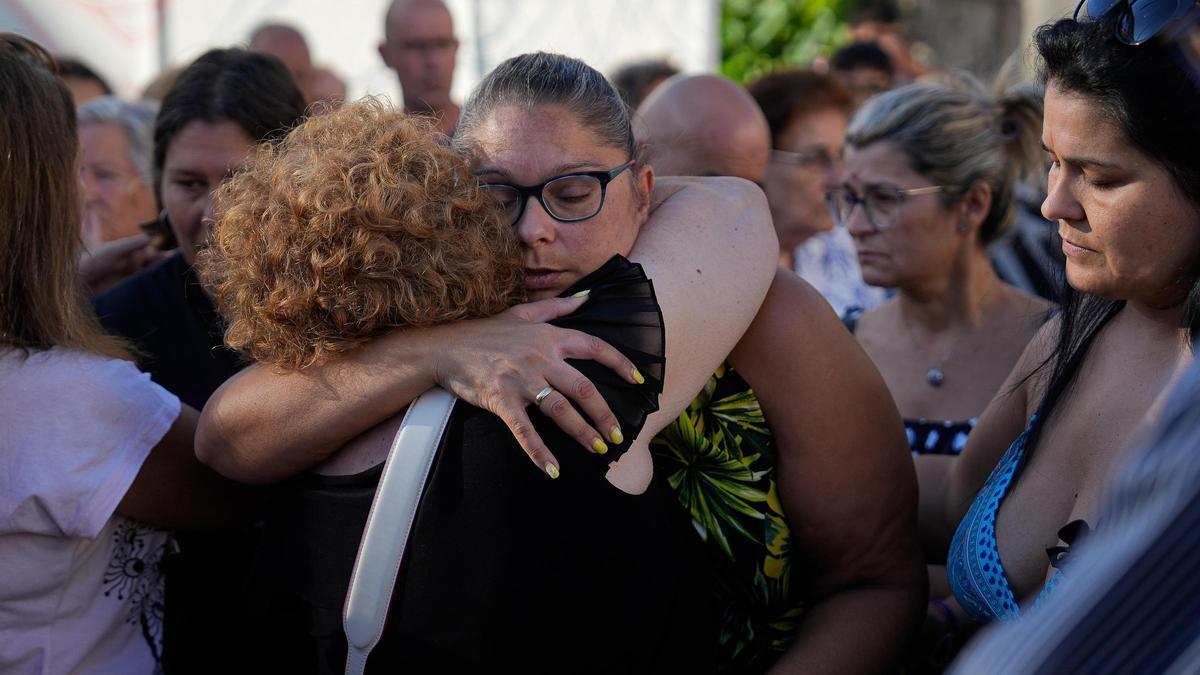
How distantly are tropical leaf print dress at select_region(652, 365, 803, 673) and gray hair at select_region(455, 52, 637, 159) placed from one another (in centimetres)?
47

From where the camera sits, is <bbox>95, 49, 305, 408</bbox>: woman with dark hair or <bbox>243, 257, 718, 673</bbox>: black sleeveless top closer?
<bbox>243, 257, 718, 673</bbox>: black sleeveless top

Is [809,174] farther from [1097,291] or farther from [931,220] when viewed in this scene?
[1097,291]

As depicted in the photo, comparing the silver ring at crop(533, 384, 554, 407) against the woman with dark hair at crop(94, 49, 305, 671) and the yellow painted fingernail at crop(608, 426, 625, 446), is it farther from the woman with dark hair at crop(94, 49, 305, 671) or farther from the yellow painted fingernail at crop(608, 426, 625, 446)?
the woman with dark hair at crop(94, 49, 305, 671)

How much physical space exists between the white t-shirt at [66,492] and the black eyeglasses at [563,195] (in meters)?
0.67

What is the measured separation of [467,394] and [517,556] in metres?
0.23

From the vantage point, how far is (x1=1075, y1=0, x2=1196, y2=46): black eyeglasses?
4.74ft

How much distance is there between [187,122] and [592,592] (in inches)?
73.2

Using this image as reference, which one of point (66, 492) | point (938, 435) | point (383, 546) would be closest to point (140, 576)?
point (66, 492)

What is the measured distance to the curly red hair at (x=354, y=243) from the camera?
1.58 metres

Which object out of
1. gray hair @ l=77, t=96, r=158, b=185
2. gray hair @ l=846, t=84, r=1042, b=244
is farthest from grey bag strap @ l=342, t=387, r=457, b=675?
gray hair @ l=77, t=96, r=158, b=185

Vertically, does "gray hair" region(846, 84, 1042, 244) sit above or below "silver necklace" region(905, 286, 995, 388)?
above

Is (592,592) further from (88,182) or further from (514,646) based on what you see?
(88,182)

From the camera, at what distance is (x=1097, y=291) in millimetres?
1707

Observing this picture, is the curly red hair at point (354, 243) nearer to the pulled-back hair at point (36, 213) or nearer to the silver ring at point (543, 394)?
the silver ring at point (543, 394)
